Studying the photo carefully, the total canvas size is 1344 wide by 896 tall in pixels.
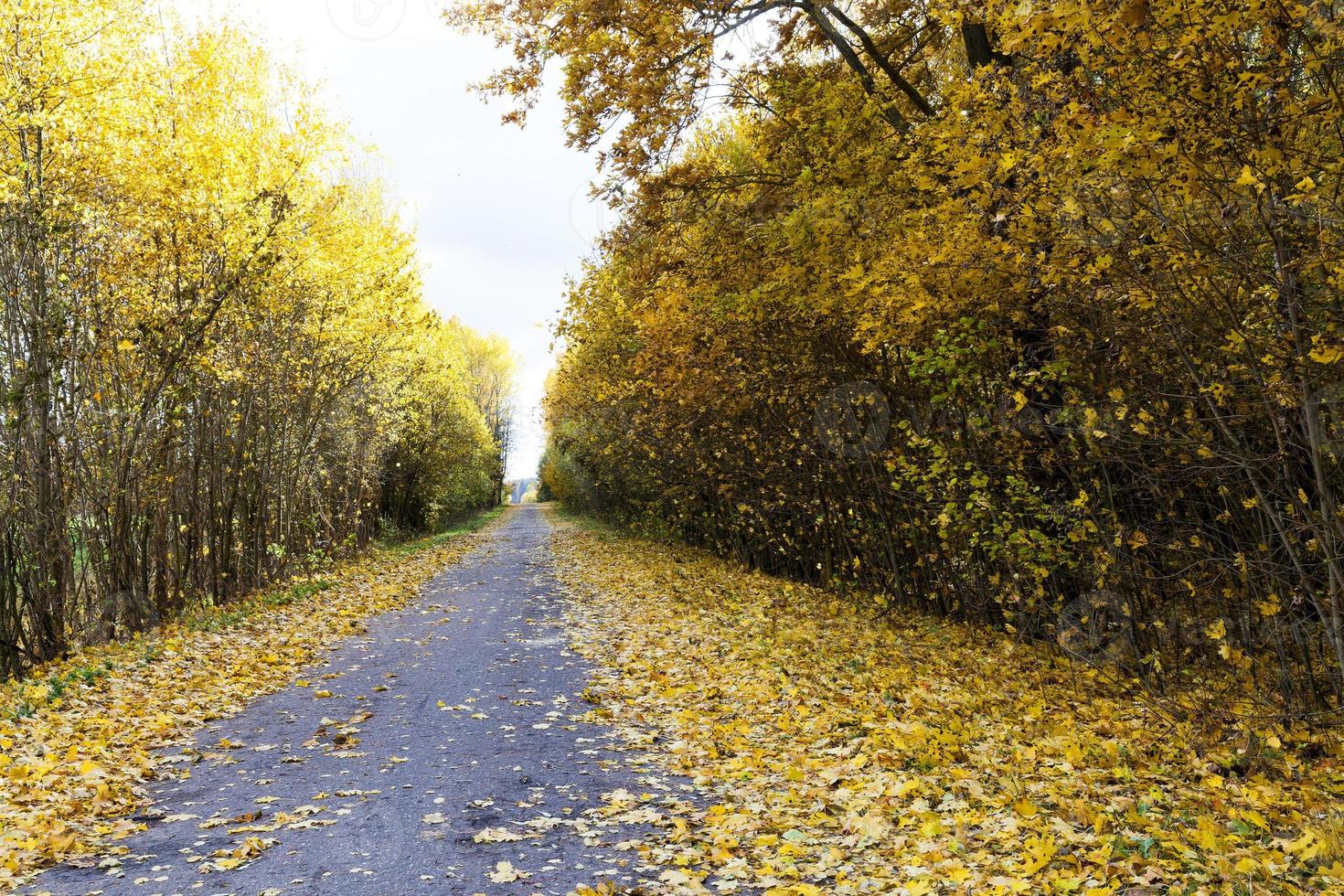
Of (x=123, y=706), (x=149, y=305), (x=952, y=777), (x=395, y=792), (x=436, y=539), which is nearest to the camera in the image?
(x=952, y=777)

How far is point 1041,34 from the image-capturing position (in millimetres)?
4953

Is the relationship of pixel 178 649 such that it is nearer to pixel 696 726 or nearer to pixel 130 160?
pixel 130 160

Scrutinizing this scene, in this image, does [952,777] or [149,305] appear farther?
[149,305]

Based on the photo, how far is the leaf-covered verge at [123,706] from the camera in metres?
4.84

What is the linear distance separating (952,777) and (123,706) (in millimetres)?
6764

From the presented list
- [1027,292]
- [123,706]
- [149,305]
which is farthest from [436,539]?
[1027,292]

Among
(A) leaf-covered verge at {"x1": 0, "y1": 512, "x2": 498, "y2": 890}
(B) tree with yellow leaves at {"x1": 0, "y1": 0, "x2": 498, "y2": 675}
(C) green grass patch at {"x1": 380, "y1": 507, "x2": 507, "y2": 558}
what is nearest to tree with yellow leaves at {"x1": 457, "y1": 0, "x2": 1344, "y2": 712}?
(B) tree with yellow leaves at {"x1": 0, "y1": 0, "x2": 498, "y2": 675}

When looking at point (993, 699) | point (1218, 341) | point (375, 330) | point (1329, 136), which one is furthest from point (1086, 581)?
point (375, 330)

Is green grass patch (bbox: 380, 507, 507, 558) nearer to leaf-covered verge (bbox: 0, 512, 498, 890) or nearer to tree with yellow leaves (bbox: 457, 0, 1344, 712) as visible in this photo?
leaf-covered verge (bbox: 0, 512, 498, 890)

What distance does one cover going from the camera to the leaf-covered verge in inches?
191

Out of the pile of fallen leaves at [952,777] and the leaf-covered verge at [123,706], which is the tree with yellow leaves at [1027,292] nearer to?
the pile of fallen leaves at [952,777]

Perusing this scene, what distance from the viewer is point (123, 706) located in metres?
7.31

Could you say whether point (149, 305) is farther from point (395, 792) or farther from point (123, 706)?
point (395, 792)

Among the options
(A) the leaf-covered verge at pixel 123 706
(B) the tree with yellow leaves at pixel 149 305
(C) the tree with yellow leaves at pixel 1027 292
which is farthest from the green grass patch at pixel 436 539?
(C) the tree with yellow leaves at pixel 1027 292
